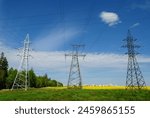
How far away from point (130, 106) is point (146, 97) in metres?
10.00

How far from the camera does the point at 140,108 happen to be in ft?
50.1

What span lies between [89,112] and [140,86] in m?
26.8

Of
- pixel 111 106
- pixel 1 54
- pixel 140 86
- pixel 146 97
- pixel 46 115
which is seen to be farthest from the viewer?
pixel 1 54

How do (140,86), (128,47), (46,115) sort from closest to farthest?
1. (46,115)
2. (140,86)
3. (128,47)

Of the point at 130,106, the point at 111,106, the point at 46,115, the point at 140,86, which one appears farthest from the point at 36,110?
the point at 140,86

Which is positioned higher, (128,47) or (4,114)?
(128,47)

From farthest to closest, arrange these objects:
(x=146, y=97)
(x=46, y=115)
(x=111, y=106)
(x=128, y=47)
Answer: (x=128, y=47)
(x=146, y=97)
(x=111, y=106)
(x=46, y=115)

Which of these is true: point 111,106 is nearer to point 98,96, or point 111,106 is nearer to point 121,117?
point 121,117

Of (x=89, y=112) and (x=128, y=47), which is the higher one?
(x=128, y=47)

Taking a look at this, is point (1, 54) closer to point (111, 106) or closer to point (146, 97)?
point (146, 97)

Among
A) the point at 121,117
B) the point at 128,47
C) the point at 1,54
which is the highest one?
the point at 1,54

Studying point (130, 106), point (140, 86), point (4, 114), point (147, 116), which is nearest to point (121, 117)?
point (147, 116)

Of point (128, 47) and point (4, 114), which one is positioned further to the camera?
point (128, 47)

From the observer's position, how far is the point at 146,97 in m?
25.4
